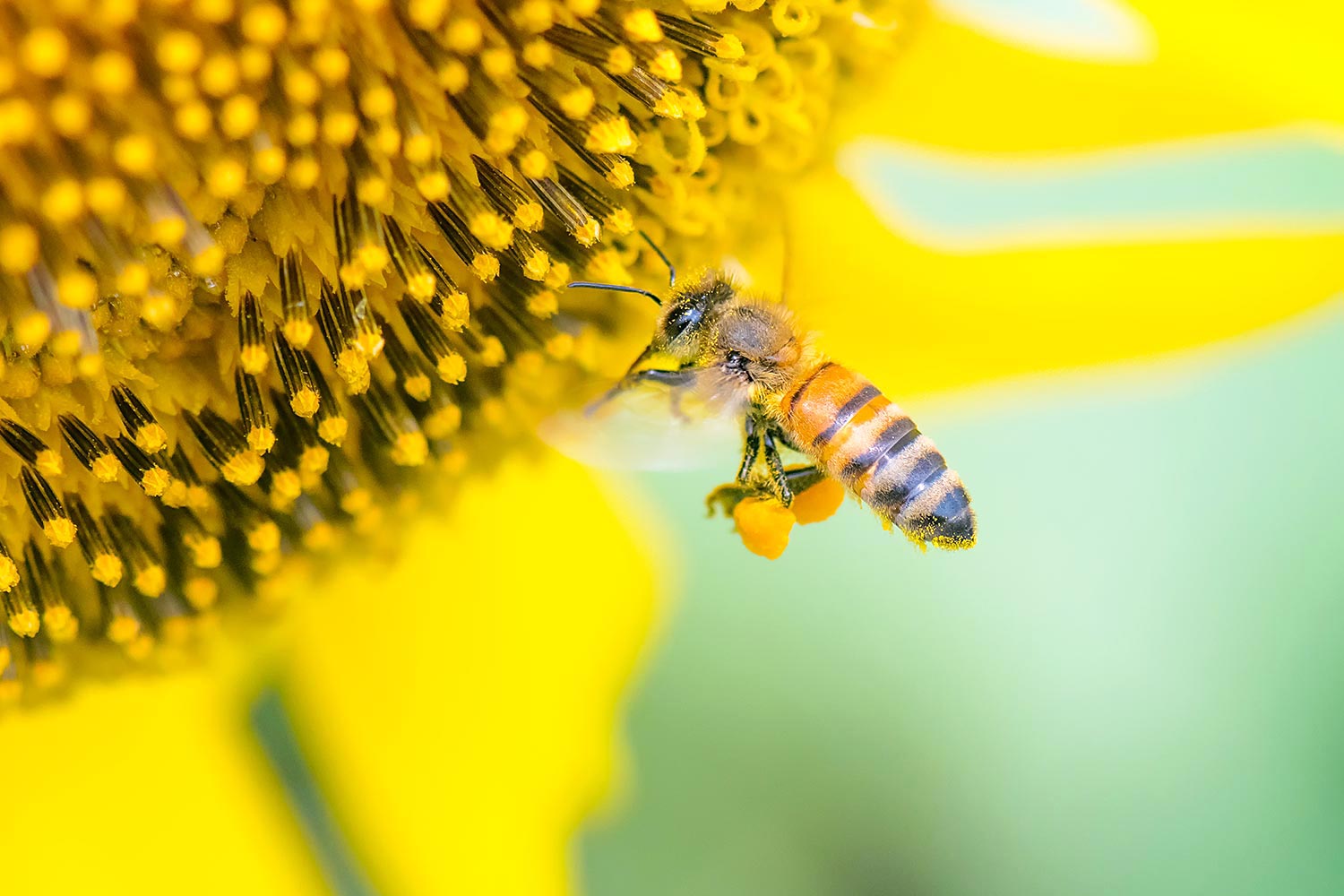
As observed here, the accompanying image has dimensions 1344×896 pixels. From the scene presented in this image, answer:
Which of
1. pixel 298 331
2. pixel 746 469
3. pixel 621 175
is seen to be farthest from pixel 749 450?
pixel 298 331

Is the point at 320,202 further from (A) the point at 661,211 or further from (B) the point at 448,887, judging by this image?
(B) the point at 448,887

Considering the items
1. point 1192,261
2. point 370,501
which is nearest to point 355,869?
point 370,501

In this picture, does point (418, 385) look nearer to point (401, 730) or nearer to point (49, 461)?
→ point (49, 461)

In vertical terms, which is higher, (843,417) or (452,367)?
(452,367)

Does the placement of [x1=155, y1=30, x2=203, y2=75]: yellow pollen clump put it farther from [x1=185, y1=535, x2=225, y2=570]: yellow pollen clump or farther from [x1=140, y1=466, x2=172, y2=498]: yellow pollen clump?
[x1=185, y1=535, x2=225, y2=570]: yellow pollen clump

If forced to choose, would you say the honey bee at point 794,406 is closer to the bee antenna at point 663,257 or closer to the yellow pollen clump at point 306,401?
the bee antenna at point 663,257

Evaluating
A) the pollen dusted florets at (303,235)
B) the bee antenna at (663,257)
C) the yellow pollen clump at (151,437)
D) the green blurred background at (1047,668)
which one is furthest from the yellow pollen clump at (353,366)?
the green blurred background at (1047,668)
